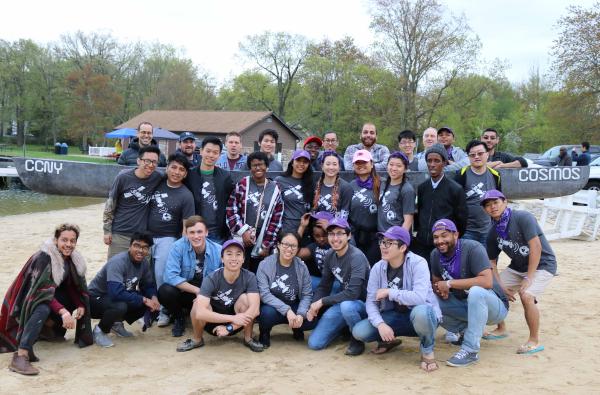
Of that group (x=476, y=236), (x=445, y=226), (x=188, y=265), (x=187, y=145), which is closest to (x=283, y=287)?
(x=188, y=265)

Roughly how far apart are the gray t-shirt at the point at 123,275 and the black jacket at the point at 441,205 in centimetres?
252

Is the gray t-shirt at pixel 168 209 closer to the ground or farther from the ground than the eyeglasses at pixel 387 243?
farther from the ground

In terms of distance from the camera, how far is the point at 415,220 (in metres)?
5.12

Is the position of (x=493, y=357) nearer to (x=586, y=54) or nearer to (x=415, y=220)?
(x=415, y=220)

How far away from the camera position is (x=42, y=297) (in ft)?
14.1

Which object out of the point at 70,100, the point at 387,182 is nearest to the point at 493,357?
the point at 387,182

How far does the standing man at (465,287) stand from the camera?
4367mm

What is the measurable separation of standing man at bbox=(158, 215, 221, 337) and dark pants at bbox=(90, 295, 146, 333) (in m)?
0.29

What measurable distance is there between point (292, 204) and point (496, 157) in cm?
261

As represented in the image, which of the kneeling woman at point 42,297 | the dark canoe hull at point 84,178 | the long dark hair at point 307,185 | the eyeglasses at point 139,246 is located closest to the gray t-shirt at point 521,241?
the long dark hair at point 307,185

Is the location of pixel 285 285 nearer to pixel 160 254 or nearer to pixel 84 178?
pixel 160 254

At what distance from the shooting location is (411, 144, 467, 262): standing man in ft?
15.7

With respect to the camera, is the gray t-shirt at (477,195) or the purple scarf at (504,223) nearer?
the purple scarf at (504,223)

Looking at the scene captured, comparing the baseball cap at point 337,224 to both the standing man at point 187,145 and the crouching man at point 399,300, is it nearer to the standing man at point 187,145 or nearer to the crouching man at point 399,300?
the crouching man at point 399,300
